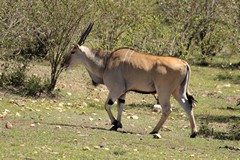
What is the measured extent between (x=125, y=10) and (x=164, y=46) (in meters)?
2.36

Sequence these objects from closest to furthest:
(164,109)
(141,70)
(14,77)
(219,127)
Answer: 1. (164,109)
2. (141,70)
3. (219,127)
4. (14,77)

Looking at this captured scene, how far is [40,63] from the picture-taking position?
806 inches

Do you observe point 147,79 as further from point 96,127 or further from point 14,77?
point 14,77

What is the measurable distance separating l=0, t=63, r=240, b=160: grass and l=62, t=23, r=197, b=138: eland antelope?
477 mm

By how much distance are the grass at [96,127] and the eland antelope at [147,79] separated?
1.57 feet

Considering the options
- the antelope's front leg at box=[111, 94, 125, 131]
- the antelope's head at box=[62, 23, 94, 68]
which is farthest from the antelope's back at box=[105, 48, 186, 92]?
the antelope's head at box=[62, 23, 94, 68]

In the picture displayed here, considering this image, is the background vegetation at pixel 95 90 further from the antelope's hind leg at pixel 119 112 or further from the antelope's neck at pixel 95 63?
the antelope's neck at pixel 95 63

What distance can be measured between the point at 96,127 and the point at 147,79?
1.26m

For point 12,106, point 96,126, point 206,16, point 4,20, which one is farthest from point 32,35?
point 206,16

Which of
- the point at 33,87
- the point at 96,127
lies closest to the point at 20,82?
the point at 33,87

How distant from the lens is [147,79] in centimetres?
1256

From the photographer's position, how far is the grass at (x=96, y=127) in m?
9.52

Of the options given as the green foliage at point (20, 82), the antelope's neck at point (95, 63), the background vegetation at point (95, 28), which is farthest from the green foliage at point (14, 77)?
the antelope's neck at point (95, 63)

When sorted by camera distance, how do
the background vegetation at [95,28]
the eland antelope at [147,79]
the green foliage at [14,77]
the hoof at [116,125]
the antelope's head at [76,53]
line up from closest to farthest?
the hoof at [116,125] → the eland antelope at [147,79] → the antelope's head at [76,53] → the background vegetation at [95,28] → the green foliage at [14,77]
